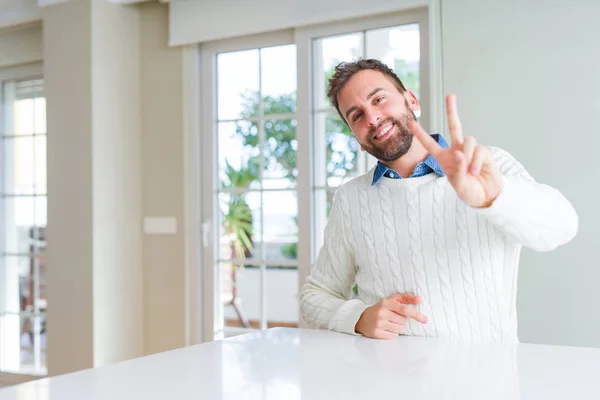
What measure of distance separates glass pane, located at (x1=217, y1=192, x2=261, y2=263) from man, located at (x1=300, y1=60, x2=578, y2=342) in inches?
81.5

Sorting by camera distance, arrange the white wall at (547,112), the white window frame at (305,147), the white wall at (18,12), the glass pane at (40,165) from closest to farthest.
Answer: the white wall at (547,112) → the white window frame at (305,147) → the white wall at (18,12) → the glass pane at (40,165)

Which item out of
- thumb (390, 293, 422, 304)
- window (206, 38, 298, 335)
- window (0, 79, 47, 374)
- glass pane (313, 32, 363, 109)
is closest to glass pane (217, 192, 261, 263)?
window (206, 38, 298, 335)

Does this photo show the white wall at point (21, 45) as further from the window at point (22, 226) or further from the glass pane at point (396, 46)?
the glass pane at point (396, 46)

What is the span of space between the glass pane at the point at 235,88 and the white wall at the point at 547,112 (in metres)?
1.46

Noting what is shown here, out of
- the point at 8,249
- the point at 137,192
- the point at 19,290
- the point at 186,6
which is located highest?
the point at 186,6

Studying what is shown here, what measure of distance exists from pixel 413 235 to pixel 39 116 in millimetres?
3713

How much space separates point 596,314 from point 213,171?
2236mm

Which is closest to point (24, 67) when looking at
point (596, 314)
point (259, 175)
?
point (259, 175)

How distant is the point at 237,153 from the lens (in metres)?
3.89

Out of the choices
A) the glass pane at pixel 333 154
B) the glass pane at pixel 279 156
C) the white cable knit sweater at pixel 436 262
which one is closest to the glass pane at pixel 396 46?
the glass pane at pixel 333 154

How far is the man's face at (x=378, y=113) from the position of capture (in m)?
1.66

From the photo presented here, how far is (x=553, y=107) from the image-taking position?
2578 mm

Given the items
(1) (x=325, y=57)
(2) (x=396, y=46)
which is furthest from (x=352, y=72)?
(1) (x=325, y=57)

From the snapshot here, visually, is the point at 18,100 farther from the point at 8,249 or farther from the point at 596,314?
the point at 596,314
